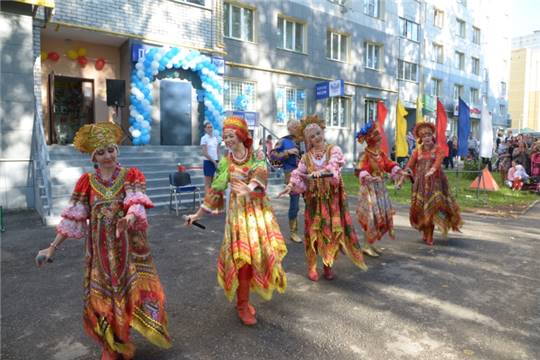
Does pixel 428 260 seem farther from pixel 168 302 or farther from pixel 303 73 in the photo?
pixel 303 73

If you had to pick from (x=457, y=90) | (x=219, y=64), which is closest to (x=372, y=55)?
(x=219, y=64)

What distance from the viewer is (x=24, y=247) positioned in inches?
264

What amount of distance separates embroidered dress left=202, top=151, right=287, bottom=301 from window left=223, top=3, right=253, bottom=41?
14373 mm

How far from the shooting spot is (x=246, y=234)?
12.8 feet

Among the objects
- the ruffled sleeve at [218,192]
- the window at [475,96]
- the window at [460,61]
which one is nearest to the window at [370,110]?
the window at [460,61]

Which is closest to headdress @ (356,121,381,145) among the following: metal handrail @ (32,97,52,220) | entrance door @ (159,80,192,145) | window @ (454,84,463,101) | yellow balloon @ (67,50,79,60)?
metal handrail @ (32,97,52,220)

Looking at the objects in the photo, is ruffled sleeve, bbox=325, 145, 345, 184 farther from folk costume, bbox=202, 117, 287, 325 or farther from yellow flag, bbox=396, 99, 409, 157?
yellow flag, bbox=396, 99, 409, 157

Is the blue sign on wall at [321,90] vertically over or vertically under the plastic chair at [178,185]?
over

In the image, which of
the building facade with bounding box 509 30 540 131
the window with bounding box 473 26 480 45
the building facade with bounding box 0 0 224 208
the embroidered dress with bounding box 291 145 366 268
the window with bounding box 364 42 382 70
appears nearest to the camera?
the embroidered dress with bounding box 291 145 366 268

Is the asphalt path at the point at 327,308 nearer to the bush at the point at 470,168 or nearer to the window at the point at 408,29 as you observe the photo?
the bush at the point at 470,168

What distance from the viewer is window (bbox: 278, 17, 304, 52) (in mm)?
19406

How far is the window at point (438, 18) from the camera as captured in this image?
29953mm

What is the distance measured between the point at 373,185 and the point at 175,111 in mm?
10200

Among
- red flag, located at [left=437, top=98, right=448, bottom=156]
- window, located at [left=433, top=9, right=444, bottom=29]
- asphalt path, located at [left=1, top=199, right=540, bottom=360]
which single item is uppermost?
window, located at [left=433, top=9, right=444, bottom=29]
